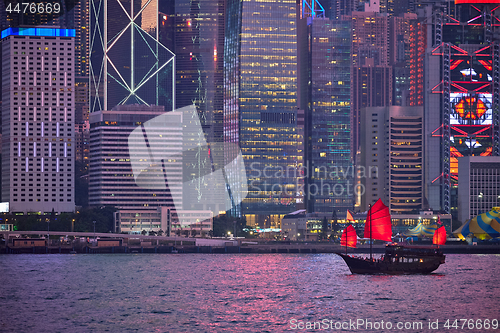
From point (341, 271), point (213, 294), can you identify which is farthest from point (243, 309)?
point (341, 271)

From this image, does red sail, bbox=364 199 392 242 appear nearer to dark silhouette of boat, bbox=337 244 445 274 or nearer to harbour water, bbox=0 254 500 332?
dark silhouette of boat, bbox=337 244 445 274

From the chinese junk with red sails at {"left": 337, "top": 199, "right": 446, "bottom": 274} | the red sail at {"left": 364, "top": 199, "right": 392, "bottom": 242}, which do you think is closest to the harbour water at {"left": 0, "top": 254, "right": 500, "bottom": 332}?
the chinese junk with red sails at {"left": 337, "top": 199, "right": 446, "bottom": 274}

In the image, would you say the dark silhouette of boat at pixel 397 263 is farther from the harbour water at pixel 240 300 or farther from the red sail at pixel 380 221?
the red sail at pixel 380 221

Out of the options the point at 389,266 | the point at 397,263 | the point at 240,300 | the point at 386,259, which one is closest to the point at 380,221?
the point at 386,259

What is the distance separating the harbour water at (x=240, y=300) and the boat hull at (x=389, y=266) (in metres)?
2.66

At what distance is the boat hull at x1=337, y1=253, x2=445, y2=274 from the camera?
160625mm

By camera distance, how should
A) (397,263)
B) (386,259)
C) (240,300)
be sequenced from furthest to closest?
(386,259) → (397,263) → (240,300)

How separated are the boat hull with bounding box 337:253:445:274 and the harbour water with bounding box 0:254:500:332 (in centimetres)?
266

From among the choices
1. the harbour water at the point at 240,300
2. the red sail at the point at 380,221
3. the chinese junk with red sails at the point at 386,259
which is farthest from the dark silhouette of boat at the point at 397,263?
the red sail at the point at 380,221

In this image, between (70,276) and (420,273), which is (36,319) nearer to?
(70,276)

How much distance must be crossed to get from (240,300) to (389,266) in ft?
160

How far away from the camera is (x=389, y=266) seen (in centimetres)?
16100

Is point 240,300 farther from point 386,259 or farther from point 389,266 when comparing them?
point 386,259

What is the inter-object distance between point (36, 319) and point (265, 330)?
28.5 meters
